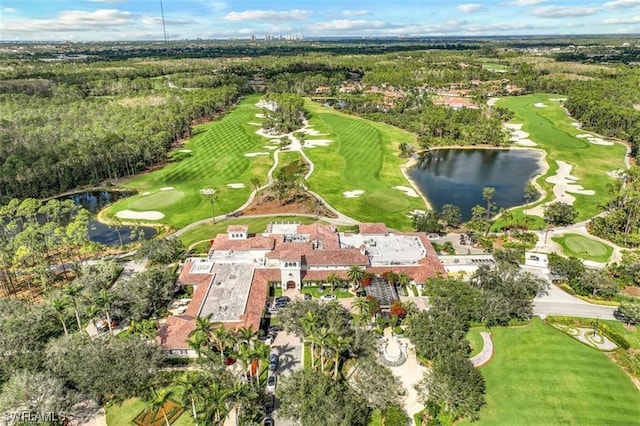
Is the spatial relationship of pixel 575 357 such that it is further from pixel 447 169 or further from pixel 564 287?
pixel 447 169

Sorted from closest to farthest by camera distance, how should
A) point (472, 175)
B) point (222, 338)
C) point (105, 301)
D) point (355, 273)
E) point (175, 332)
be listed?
1. point (222, 338)
2. point (175, 332)
3. point (105, 301)
4. point (355, 273)
5. point (472, 175)

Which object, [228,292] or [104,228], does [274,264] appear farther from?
[104,228]

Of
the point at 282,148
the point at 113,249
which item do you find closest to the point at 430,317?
the point at 113,249

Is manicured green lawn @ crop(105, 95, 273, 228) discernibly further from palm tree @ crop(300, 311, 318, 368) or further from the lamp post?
palm tree @ crop(300, 311, 318, 368)

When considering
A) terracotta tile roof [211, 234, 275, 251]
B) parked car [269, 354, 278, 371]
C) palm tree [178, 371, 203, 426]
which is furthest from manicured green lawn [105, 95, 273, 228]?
palm tree [178, 371, 203, 426]

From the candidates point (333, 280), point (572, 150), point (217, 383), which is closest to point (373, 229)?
point (333, 280)

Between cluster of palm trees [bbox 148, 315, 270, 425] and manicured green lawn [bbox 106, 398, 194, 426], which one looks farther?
manicured green lawn [bbox 106, 398, 194, 426]
